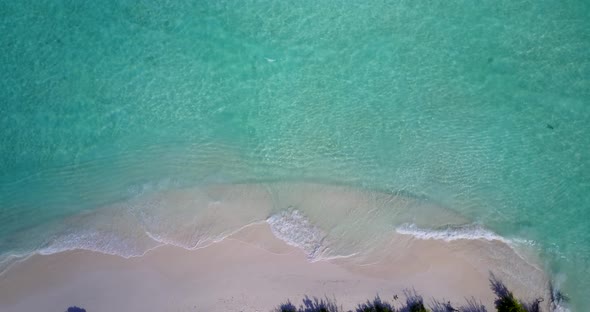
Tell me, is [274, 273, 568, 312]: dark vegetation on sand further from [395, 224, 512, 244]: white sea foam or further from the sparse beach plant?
[395, 224, 512, 244]: white sea foam

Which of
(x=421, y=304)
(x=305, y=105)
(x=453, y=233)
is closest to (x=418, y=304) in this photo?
(x=421, y=304)

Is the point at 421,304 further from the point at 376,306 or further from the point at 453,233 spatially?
the point at 453,233

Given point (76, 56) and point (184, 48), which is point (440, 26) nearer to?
point (184, 48)

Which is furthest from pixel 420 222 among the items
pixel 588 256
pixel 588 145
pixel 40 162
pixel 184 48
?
pixel 40 162

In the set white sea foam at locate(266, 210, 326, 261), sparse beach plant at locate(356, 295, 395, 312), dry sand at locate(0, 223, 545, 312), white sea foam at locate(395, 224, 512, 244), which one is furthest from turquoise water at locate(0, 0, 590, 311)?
sparse beach plant at locate(356, 295, 395, 312)

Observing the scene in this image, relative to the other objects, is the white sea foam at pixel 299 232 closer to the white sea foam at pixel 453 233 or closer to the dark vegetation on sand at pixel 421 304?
the dark vegetation on sand at pixel 421 304

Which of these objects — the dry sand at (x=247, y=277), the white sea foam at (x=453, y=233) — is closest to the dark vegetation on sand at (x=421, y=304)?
the dry sand at (x=247, y=277)
